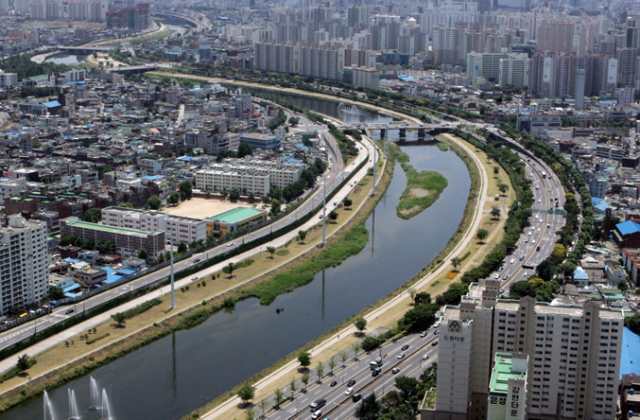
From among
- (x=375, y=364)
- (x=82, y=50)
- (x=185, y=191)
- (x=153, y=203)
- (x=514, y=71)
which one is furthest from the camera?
(x=82, y=50)

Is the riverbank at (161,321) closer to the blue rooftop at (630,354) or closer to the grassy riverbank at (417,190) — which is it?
the grassy riverbank at (417,190)

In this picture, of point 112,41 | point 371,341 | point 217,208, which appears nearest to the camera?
point 371,341

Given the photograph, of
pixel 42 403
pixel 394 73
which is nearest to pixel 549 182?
pixel 42 403

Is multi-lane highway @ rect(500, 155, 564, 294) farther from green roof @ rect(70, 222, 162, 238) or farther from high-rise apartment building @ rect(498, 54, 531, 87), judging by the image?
high-rise apartment building @ rect(498, 54, 531, 87)

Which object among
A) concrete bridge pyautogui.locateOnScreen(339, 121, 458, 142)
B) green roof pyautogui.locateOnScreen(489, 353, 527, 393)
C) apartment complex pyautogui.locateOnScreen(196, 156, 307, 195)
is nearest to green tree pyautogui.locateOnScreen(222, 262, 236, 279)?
apartment complex pyautogui.locateOnScreen(196, 156, 307, 195)

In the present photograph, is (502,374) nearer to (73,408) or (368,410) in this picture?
(368,410)

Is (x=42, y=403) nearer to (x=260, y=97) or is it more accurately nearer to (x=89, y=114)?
(x=89, y=114)

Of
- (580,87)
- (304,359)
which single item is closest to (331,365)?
(304,359)
